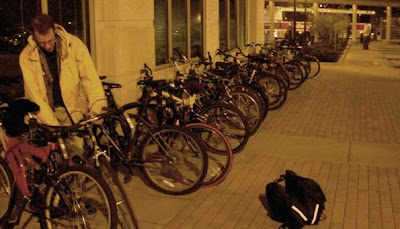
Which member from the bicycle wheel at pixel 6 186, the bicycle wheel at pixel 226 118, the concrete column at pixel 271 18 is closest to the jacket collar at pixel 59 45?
the bicycle wheel at pixel 6 186

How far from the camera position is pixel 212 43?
1262 centimetres

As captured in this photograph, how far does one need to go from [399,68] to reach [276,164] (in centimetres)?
1554

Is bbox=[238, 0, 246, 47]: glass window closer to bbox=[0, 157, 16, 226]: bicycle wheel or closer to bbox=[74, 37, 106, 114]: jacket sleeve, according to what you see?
bbox=[74, 37, 106, 114]: jacket sleeve

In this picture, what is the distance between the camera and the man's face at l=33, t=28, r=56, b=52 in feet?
14.2

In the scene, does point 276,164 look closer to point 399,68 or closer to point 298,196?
point 298,196

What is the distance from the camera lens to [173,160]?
215 inches

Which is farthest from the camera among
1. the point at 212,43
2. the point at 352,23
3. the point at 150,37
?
the point at 352,23

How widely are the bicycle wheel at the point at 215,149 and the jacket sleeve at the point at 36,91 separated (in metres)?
1.58

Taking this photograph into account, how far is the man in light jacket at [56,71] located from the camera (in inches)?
175

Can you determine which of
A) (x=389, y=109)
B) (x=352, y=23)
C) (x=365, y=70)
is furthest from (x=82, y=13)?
(x=352, y=23)

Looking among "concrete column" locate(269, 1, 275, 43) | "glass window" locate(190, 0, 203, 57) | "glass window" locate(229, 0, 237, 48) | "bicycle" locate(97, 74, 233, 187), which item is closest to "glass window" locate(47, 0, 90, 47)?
"bicycle" locate(97, 74, 233, 187)

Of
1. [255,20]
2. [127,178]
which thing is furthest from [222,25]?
[127,178]

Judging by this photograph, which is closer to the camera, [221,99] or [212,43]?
[221,99]

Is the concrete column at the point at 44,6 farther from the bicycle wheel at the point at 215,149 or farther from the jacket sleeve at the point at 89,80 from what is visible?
the bicycle wheel at the point at 215,149
